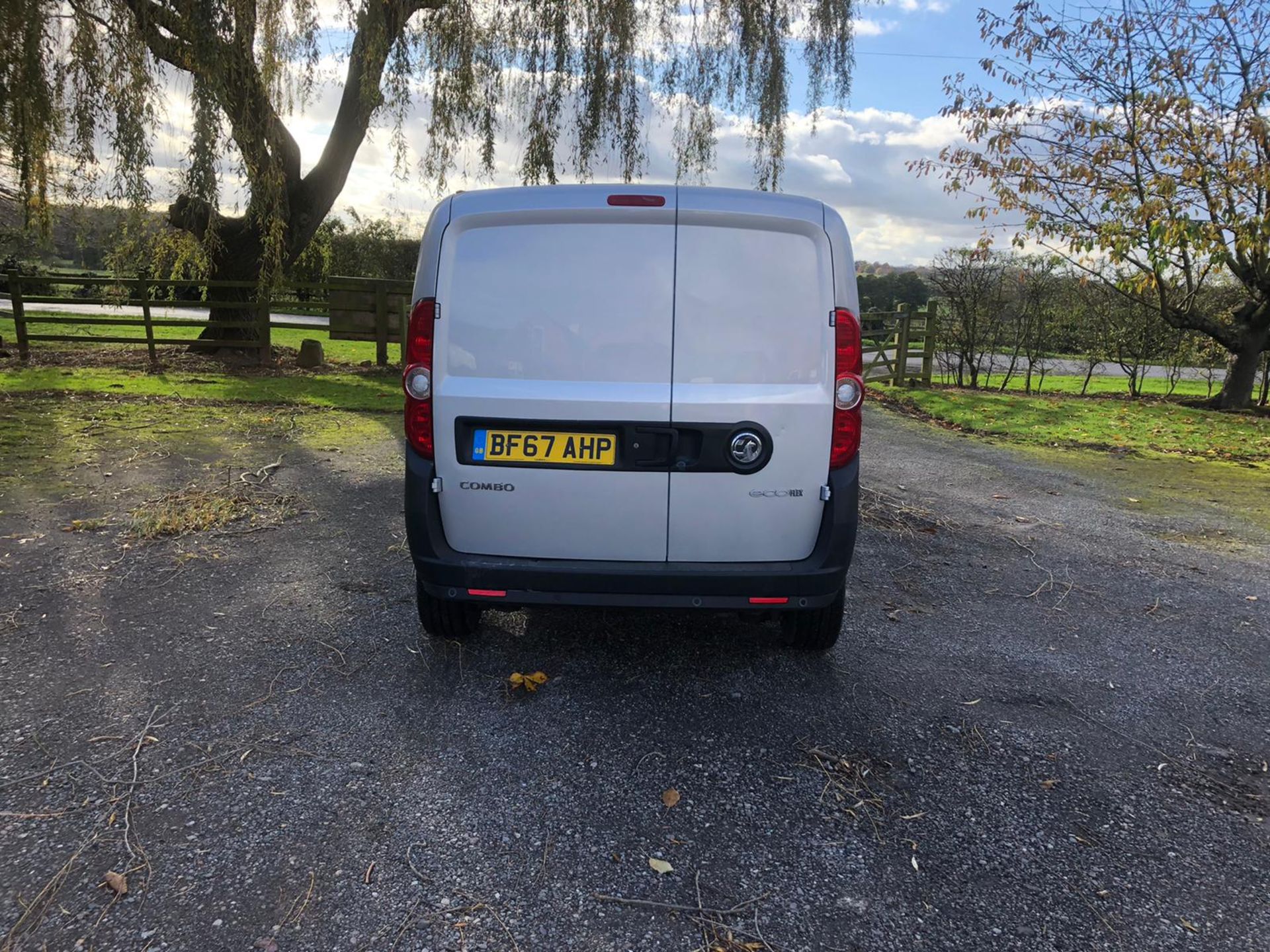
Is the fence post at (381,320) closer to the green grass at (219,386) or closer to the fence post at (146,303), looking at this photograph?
the green grass at (219,386)

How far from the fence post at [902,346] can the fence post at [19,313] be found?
48.2 ft

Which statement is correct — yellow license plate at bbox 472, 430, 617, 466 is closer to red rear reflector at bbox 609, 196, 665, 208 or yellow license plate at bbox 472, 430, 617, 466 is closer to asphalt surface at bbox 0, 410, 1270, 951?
red rear reflector at bbox 609, 196, 665, 208

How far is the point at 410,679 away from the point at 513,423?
121cm

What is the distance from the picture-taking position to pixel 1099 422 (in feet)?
39.0

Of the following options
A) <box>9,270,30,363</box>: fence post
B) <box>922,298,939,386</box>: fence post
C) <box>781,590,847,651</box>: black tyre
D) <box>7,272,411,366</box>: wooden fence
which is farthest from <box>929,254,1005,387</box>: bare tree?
<box>9,270,30,363</box>: fence post

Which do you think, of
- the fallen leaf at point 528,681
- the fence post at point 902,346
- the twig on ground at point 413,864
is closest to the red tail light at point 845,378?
the fallen leaf at point 528,681

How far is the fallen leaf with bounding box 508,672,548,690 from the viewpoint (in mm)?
3277

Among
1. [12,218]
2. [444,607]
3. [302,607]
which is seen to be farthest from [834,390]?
[12,218]

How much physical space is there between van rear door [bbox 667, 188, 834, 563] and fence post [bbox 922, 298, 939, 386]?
13.4 m

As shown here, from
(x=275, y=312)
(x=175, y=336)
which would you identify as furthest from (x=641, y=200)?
(x=175, y=336)

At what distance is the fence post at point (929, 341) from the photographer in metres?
15.3

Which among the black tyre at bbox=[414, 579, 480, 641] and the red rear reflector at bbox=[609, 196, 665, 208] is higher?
the red rear reflector at bbox=[609, 196, 665, 208]

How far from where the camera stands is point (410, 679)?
3.34 metres

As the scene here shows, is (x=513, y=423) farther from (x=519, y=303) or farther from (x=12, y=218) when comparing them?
(x=12, y=218)
